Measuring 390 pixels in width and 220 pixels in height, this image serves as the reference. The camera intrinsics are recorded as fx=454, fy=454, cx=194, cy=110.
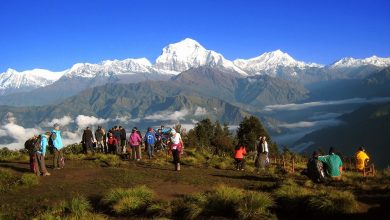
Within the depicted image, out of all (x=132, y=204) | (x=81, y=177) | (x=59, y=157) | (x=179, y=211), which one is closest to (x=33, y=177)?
(x=81, y=177)

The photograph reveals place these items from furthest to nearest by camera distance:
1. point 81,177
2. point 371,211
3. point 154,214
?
1. point 81,177
2. point 154,214
3. point 371,211

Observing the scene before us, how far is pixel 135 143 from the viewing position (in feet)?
90.6

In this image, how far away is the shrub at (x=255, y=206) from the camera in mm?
12562

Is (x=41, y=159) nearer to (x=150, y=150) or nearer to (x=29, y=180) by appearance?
(x=29, y=180)

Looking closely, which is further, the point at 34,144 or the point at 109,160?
the point at 109,160

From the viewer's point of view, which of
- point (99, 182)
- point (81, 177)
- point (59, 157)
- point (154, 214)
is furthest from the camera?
point (59, 157)

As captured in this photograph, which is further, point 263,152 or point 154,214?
point 263,152

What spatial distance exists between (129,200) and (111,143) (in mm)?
17460

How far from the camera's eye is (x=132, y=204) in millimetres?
14117

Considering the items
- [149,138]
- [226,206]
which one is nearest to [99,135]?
[149,138]

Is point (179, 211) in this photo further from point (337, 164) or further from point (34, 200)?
point (337, 164)

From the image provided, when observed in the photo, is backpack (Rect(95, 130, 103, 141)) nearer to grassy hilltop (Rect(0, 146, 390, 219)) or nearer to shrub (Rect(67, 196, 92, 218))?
grassy hilltop (Rect(0, 146, 390, 219))

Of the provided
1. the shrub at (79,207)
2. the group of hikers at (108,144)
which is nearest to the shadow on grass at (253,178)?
the group of hikers at (108,144)

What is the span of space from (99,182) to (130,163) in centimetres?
694
